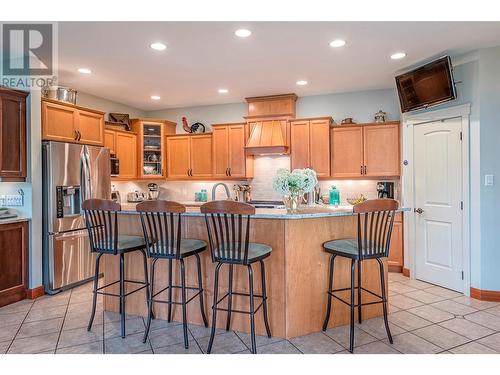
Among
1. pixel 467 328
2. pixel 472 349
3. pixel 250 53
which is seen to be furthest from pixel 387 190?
pixel 250 53

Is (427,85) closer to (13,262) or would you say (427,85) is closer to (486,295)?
(486,295)

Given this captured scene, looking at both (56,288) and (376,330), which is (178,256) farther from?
(56,288)

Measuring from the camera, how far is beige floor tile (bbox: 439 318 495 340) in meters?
2.85

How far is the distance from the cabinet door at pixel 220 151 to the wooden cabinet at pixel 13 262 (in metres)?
2.99

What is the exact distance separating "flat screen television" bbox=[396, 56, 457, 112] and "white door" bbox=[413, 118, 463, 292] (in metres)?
0.34

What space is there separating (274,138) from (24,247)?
3657mm

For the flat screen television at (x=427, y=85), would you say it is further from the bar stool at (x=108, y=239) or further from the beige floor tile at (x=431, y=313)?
the bar stool at (x=108, y=239)

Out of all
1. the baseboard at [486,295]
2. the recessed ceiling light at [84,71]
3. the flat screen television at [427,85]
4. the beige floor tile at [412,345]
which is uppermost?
the recessed ceiling light at [84,71]

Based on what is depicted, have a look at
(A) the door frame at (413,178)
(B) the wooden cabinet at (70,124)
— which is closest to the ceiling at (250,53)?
(B) the wooden cabinet at (70,124)

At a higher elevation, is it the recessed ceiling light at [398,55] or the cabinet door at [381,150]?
the recessed ceiling light at [398,55]

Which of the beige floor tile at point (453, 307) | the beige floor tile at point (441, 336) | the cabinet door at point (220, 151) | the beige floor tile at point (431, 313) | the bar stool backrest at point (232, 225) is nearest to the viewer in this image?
the bar stool backrest at point (232, 225)

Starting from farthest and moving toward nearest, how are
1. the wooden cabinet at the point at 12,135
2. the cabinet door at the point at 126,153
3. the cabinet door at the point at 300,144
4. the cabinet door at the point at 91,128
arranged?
the cabinet door at the point at 126,153 < the cabinet door at the point at 300,144 < the cabinet door at the point at 91,128 < the wooden cabinet at the point at 12,135

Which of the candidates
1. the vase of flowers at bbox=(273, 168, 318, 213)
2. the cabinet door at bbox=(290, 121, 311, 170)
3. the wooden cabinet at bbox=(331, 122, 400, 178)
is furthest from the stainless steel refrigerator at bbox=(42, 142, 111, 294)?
the wooden cabinet at bbox=(331, 122, 400, 178)

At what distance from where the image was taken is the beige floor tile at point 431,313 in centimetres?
320
